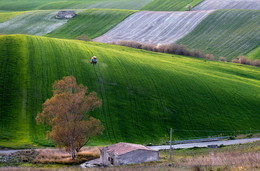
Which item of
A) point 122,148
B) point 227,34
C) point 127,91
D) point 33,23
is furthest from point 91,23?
point 122,148

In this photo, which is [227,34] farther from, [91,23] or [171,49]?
[91,23]

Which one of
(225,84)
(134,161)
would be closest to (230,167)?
(134,161)

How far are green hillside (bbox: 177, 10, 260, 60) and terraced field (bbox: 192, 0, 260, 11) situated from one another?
24.6 feet

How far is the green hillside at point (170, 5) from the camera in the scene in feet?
446

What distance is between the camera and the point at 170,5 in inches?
5546

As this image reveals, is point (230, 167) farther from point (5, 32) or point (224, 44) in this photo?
point (5, 32)

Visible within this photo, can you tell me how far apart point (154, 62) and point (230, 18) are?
43.0 meters

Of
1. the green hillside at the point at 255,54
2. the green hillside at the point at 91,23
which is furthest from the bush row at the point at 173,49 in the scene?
the green hillside at the point at 91,23

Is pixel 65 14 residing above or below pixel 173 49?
above

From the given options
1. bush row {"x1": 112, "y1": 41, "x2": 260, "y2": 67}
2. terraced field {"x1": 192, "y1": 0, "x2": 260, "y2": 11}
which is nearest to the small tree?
bush row {"x1": 112, "y1": 41, "x2": 260, "y2": 67}

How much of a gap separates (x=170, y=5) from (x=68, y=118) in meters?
102

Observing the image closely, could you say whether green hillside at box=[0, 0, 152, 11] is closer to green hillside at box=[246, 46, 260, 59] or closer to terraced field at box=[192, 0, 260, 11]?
terraced field at box=[192, 0, 260, 11]

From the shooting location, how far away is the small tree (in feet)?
146

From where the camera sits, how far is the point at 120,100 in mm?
63000
